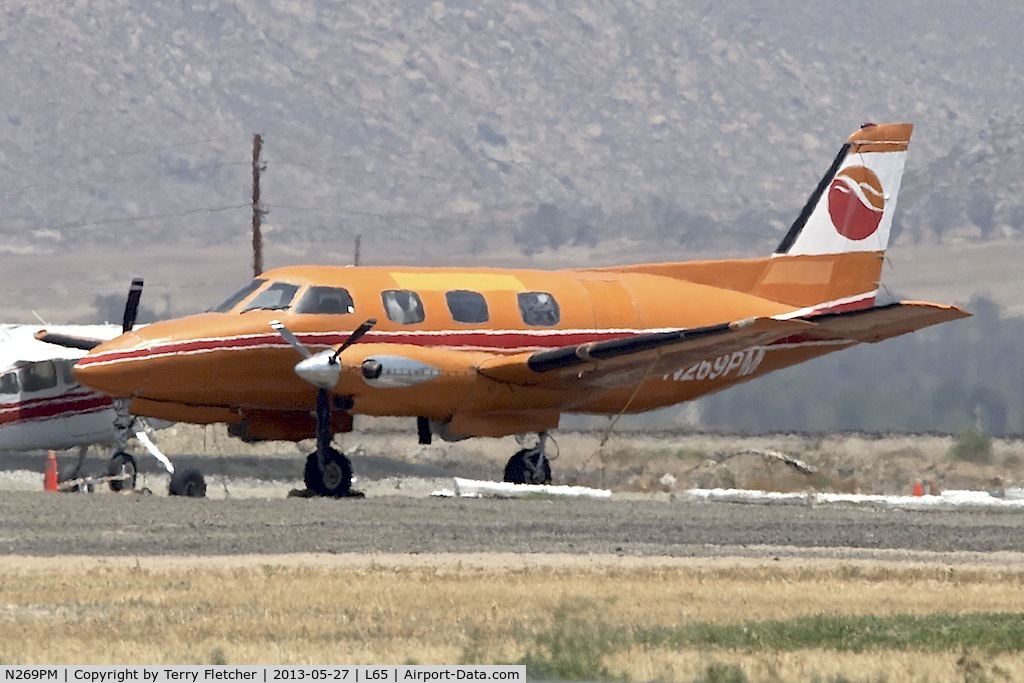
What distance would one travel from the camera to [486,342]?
112ft

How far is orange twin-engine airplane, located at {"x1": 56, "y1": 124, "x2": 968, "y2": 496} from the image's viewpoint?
31953 mm

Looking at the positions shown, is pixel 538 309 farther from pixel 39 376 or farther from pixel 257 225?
pixel 257 225

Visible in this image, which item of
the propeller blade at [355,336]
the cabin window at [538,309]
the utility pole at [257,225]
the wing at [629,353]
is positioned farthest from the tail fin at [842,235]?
the utility pole at [257,225]

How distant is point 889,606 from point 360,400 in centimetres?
1254

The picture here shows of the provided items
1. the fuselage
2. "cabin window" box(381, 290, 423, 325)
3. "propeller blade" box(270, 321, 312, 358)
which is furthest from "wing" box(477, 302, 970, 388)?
"propeller blade" box(270, 321, 312, 358)

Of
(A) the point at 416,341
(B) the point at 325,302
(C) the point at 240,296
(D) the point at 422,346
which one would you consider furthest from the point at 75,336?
(D) the point at 422,346

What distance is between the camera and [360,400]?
32594mm

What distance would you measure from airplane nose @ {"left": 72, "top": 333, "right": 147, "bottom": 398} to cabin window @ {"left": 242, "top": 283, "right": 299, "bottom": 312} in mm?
1999

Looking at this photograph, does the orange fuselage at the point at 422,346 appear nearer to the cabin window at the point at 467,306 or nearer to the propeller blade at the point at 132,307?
the cabin window at the point at 467,306

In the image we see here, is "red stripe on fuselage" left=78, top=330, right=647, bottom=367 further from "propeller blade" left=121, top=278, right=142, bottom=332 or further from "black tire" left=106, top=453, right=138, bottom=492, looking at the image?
"propeller blade" left=121, top=278, right=142, bottom=332

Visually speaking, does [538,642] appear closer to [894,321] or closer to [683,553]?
[683,553]

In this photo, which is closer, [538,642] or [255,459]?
[538,642]

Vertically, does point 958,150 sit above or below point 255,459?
above

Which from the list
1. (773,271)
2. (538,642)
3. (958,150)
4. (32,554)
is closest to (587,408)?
(773,271)
